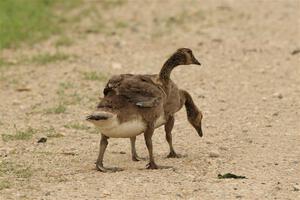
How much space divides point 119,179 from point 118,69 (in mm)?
5509

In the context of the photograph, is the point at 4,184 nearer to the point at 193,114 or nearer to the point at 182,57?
the point at 182,57

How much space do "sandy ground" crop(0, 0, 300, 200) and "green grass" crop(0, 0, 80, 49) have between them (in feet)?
1.33

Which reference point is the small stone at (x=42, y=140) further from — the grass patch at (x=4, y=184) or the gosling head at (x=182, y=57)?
the grass patch at (x=4, y=184)

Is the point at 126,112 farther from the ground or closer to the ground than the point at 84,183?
farther from the ground

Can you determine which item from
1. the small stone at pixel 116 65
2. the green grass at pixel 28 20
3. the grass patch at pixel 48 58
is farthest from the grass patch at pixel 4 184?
the green grass at pixel 28 20

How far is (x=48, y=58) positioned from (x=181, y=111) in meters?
3.13

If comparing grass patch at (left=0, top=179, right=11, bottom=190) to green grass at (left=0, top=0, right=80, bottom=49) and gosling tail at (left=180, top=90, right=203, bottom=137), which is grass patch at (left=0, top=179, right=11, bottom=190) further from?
green grass at (left=0, top=0, right=80, bottom=49)

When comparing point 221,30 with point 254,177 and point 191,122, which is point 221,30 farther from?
point 254,177

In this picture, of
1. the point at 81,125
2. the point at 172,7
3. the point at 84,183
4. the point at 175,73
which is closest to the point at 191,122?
the point at 81,125

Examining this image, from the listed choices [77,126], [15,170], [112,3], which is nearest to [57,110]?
[77,126]

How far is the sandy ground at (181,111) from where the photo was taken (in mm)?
8055

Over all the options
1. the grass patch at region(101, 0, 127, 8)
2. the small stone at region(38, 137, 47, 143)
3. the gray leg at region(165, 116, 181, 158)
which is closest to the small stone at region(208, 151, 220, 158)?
the gray leg at region(165, 116, 181, 158)

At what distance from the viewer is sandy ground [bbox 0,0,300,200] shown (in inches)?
317

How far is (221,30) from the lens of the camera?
15695mm
